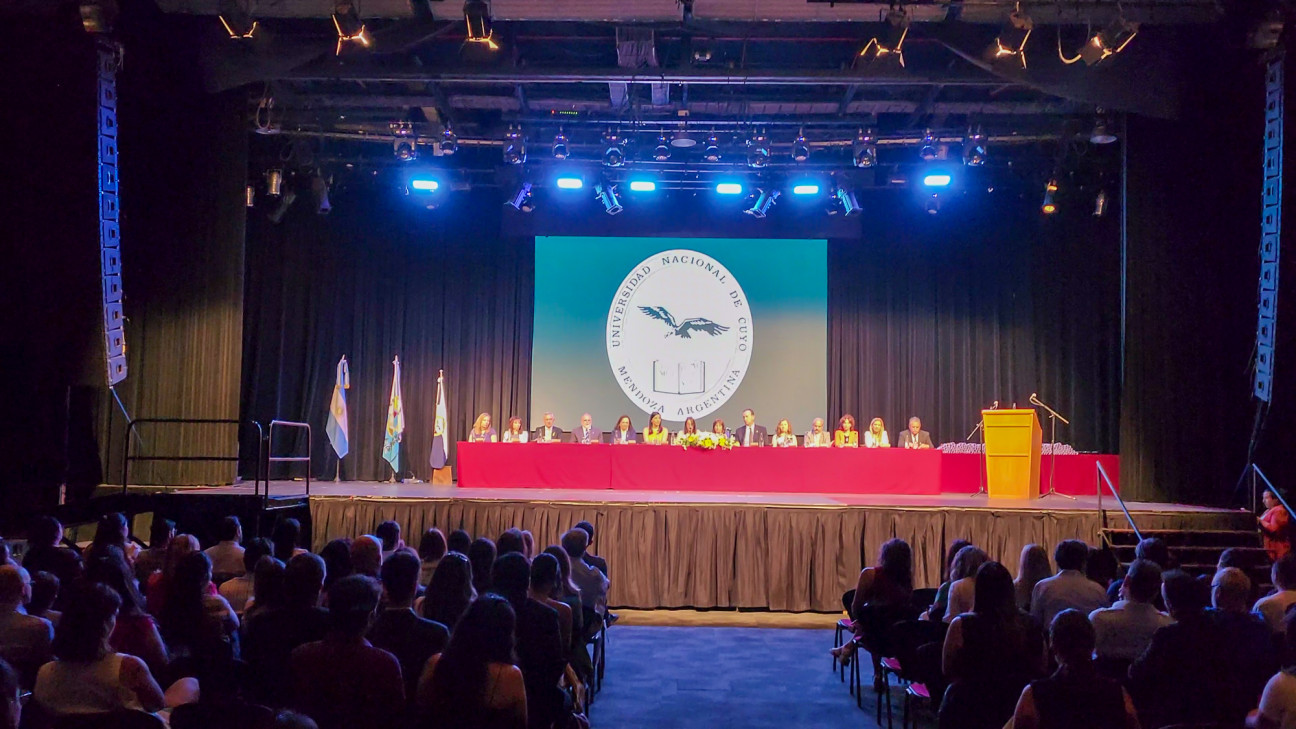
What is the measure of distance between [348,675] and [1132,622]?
123 inches

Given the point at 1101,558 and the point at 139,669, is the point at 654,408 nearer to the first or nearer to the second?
the point at 1101,558

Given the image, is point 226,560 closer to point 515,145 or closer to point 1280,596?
point 1280,596

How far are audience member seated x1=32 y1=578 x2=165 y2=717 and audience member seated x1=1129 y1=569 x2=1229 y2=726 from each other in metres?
3.34

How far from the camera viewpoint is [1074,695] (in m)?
2.94

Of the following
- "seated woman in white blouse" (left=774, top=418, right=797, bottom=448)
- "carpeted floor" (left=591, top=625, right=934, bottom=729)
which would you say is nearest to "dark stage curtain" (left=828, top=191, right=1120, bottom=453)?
"seated woman in white blouse" (left=774, top=418, right=797, bottom=448)

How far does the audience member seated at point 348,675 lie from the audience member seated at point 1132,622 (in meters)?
2.86

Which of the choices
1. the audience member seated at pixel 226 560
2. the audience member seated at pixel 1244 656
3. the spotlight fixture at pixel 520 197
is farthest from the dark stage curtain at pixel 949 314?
the audience member seated at pixel 1244 656

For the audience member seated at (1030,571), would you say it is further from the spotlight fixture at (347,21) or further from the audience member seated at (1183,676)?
the spotlight fixture at (347,21)

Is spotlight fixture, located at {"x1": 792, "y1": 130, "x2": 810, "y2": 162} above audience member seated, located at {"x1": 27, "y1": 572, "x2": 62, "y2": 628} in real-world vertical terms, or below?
above

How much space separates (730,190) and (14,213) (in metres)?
7.83

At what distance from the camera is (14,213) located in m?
9.02

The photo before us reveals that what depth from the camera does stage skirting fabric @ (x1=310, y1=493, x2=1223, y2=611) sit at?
30.5ft

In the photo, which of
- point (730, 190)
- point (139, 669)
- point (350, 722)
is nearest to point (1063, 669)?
point (350, 722)

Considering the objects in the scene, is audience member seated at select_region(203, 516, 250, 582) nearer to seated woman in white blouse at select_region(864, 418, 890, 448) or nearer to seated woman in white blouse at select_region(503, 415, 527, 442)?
seated woman in white blouse at select_region(503, 415, 527, 442)
